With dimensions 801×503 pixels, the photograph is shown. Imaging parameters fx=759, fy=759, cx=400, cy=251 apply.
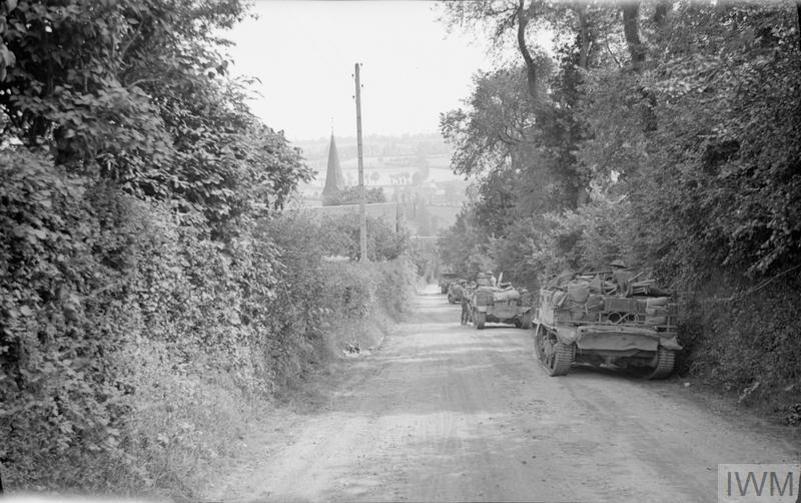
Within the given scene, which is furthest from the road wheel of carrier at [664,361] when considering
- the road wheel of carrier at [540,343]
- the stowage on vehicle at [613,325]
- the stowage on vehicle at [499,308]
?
the stowage on vehicle at [499,308]

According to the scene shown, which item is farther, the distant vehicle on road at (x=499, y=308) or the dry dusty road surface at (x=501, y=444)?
the distant vehicle on road at (x=499, y=308)

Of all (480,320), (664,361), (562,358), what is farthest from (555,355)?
(480,320)

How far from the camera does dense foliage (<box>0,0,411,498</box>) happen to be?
548 centimetres

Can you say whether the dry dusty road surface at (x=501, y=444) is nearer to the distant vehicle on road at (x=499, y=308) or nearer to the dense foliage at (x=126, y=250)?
the dense foliage at (x=126, y=250)

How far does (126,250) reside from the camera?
7062mm

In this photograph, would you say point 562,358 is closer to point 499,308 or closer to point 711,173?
point 711,173

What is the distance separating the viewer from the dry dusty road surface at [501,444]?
6852mm

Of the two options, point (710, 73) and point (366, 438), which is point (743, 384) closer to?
point (710, 73)

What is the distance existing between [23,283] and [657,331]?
37.8 feet

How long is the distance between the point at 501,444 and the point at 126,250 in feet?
15.1

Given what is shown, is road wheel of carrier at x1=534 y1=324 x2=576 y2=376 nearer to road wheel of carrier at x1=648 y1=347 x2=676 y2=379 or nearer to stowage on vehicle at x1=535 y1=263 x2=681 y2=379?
stowage on vehicle at x1=535 y1=263 x2=681 y2=379

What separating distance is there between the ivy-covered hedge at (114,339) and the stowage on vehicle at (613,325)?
6.12 m

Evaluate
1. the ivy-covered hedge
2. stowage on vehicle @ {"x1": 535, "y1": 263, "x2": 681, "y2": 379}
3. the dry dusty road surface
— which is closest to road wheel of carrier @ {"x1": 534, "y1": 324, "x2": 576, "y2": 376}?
stowage on vehicle @ {"x1": 535, "y1": 263, "x2": 681, "y2": 379}

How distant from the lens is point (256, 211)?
37.7 feet
